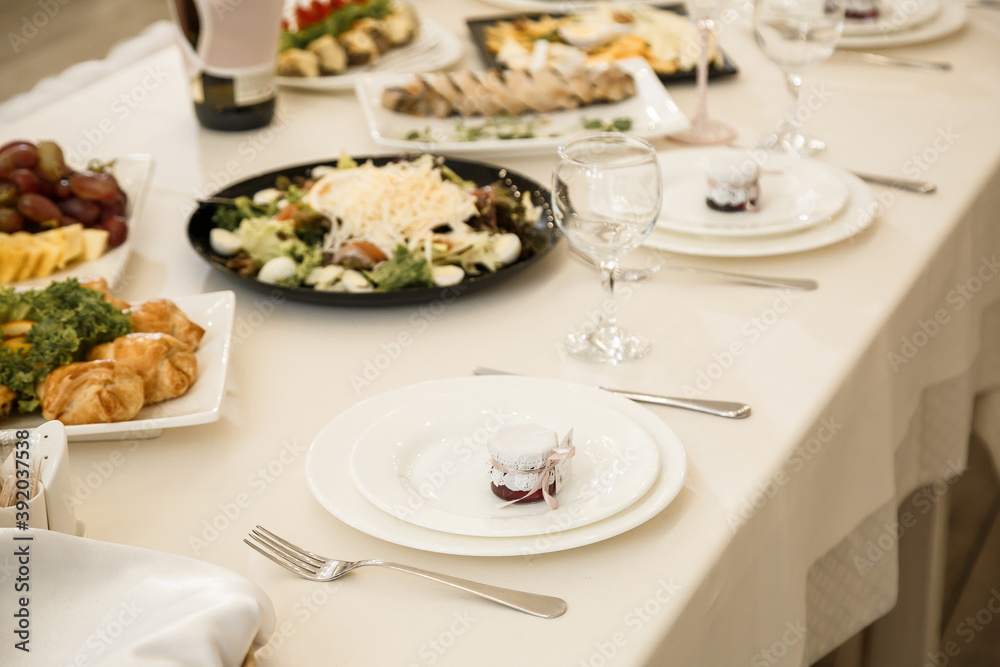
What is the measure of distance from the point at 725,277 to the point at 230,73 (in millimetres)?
1048

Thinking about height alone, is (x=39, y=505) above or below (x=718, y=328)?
above

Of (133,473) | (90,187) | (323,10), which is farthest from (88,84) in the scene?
(133,473)

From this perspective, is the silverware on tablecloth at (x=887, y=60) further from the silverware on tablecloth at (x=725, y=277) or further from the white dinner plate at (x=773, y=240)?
the silverware on tablecloth at (x=725, y=277)

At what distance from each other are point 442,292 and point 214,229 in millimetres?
393

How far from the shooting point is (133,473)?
3.06 feet

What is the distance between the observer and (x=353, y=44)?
2123 millimetres

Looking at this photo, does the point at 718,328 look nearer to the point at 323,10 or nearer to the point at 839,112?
the point at 839,112

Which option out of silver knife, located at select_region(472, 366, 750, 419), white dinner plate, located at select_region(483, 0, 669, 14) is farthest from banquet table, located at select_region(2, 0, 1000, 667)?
white dinner plate, located at select_region(483, 0, 669, 14)

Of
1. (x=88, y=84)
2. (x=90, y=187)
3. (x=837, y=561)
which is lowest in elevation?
(x=837, y=561)

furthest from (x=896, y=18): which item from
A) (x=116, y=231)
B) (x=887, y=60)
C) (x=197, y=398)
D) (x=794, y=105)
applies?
(x=197, y=398)

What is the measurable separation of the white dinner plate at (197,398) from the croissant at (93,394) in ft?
0.05

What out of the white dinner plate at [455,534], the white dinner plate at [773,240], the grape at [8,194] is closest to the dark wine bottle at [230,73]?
the grape at [8,194]

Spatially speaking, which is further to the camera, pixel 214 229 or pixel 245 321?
pixel 214 229

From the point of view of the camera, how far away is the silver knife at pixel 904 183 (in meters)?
1.49
